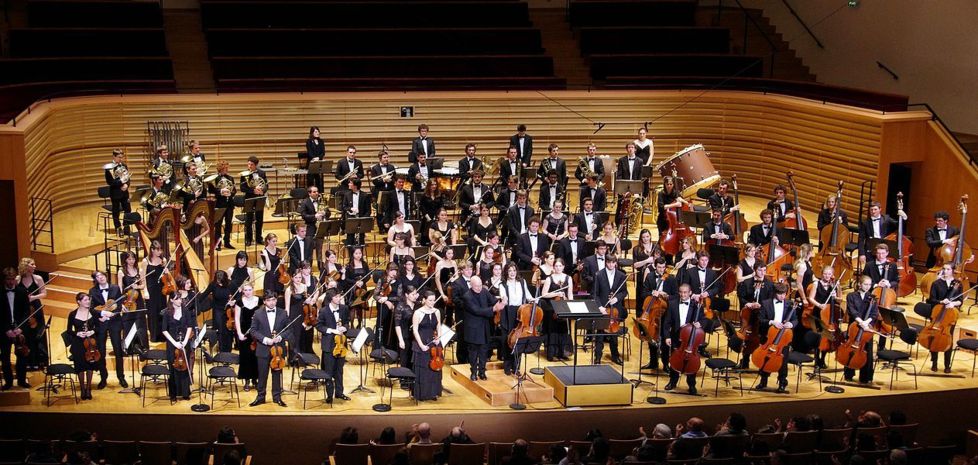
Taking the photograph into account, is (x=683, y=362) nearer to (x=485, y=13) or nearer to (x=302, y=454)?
(x=302, y=454)

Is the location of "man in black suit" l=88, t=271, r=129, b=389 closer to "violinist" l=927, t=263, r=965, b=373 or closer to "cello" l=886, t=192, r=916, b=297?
"violinist" l=927, t=263, r=965, b=373

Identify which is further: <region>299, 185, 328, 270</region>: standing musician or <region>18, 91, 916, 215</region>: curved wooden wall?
<region>18, 91, 916, 215</region>: curved wooden wall

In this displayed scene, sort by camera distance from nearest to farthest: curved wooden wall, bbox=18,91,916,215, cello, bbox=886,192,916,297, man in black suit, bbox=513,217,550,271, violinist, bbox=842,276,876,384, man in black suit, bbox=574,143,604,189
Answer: violinist, bbox=842,276,876,384
man in black suit, bbox=513,217,550,271
cello, bbox=886,192,916,297
man in black suit, bbox=574,143,604,189
curved wooden wall, bbox=18,91,916,215

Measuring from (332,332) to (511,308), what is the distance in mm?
1864

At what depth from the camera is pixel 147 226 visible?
13406 mm

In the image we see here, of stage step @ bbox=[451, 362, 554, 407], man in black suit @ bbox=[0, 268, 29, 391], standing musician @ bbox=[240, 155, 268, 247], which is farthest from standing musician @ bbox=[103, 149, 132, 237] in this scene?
stage step @ bbox=[451, 362, 554, 407]

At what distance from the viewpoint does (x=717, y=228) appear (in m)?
13.8

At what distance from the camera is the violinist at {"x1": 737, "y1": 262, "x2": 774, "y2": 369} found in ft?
39.9

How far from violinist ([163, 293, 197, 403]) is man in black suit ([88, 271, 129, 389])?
567 millimetres

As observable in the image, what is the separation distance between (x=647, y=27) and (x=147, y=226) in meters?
10.3

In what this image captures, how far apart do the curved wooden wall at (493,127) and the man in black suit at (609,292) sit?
5.93 metres

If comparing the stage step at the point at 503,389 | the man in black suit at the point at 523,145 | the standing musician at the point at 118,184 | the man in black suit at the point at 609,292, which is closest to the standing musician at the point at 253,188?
the standing musician at the point at 118,184

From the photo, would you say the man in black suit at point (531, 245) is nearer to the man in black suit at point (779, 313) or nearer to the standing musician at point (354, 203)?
the standing musician at point (354, 203)

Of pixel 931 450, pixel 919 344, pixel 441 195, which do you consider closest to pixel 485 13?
pixel 441 195
